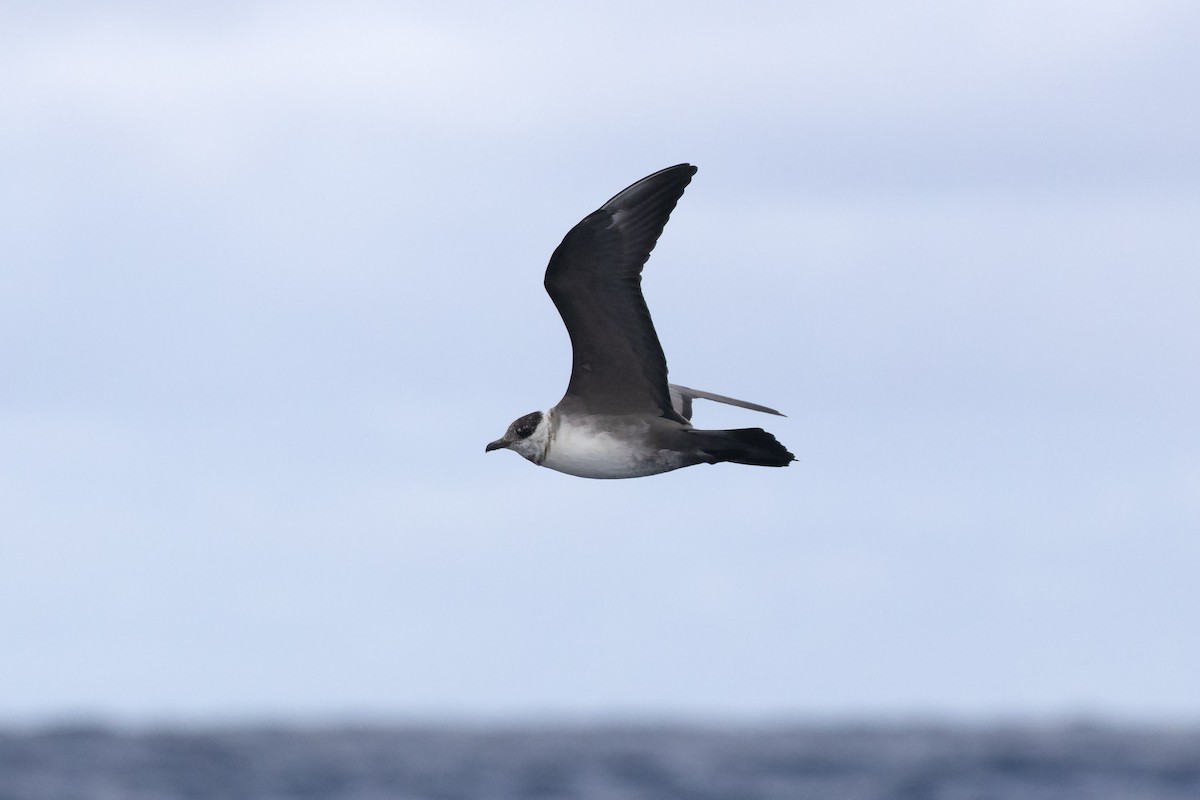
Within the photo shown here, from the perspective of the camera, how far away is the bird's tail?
14.2 metres

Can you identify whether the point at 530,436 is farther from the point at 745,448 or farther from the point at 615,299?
the point at 745,448

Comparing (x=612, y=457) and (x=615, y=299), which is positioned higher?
(x=615, y=299)

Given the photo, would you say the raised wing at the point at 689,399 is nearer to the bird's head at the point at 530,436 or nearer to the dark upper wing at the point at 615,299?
the dark upper wing at the point at 615,299

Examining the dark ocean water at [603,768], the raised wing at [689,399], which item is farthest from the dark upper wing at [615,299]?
the dark ocean water at [603,768]

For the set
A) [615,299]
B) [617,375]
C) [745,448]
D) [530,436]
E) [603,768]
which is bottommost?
[745,448]

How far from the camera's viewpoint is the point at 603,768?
195 ft

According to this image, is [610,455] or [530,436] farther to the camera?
[530,436]

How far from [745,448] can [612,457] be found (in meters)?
1.07

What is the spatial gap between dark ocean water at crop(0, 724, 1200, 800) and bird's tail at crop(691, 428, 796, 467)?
33395 mm

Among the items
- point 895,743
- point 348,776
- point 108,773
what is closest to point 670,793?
point 348,776

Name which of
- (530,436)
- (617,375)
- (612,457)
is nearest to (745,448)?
(612,457)

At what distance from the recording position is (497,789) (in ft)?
172

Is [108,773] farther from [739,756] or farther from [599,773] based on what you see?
[739,756]

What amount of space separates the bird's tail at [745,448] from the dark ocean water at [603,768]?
110 ft
